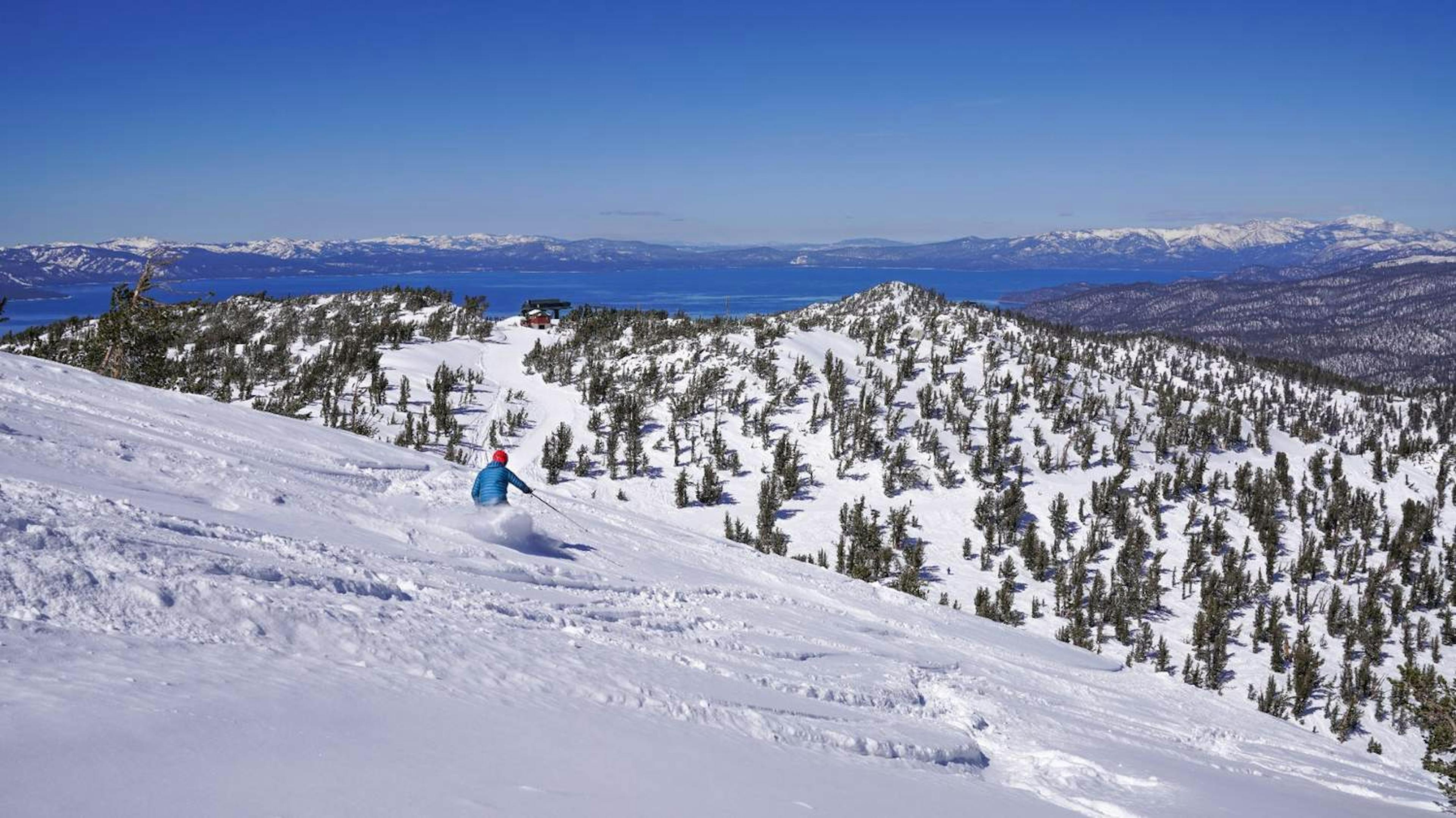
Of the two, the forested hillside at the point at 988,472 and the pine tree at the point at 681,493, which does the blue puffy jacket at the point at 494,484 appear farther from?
the pine tree at the point at 681,493

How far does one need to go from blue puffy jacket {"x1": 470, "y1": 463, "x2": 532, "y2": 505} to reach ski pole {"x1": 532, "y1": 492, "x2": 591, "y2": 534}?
152 cm

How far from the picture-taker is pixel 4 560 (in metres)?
4.50

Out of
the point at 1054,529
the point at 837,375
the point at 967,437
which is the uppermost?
the point at 837,375

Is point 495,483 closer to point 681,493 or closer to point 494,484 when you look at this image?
point 494,484

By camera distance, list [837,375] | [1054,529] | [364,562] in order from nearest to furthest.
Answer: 1. [364,562]
2. [1054,529]
3. [837,375]

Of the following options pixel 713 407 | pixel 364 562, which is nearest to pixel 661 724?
pixel 364 562

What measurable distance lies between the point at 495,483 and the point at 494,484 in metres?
0.03

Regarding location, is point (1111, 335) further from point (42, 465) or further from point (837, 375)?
point (42, 465)

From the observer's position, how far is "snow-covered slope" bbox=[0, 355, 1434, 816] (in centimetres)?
344

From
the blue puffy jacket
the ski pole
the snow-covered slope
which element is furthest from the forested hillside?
the blue puffy jacket

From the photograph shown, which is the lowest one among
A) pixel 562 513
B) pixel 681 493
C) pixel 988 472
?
pixel 681 493

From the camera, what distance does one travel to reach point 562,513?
40.7ft

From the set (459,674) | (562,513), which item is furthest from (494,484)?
(459,674)

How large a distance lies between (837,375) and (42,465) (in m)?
24.9
